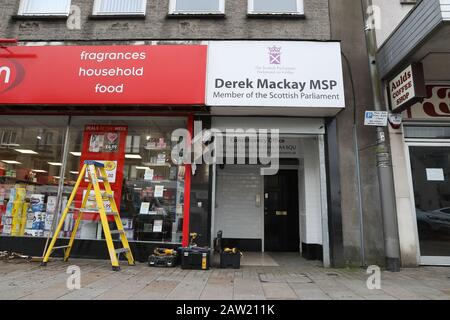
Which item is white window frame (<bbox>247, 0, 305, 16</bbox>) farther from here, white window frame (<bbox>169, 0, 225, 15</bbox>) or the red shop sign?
the red shop sign

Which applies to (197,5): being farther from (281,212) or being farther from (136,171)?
(281,212)

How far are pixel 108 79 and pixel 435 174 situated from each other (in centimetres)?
789

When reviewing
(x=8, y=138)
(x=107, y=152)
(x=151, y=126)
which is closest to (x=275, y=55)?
(x=151, y=126)

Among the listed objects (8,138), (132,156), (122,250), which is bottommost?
(122,250)

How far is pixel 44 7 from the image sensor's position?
343 inches

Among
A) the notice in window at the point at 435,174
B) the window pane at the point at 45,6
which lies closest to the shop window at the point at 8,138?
the window pane at the point at 45,6

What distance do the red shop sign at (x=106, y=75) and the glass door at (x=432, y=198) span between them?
17.5ft

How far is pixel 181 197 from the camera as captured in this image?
303 inches

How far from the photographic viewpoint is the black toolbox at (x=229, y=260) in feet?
23.0

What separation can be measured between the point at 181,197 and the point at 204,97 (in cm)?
241

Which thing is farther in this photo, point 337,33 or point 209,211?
point 337,33

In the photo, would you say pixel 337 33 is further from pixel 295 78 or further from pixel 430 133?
pixel 430 133

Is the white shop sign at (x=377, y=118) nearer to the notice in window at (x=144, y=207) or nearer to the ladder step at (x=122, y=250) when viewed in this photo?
the notice in window at (x=144, y=207)
